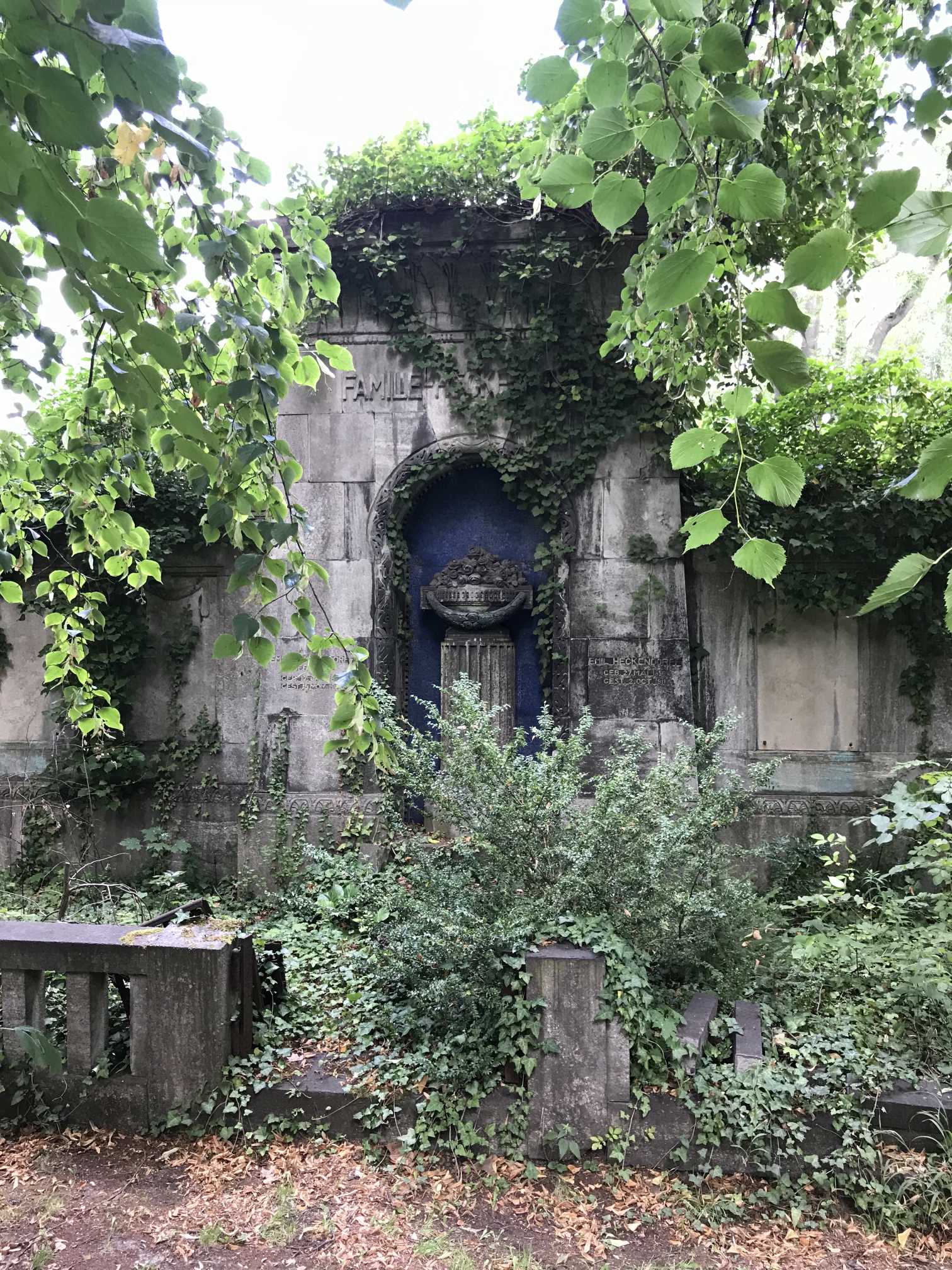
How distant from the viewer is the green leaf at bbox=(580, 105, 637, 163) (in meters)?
1.28

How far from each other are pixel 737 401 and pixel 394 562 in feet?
20.2

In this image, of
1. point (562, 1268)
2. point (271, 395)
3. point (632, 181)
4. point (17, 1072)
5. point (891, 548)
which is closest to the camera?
point (632, 181)

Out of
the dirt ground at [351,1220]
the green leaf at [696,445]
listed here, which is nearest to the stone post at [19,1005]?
the dirt ground at [351,1220]

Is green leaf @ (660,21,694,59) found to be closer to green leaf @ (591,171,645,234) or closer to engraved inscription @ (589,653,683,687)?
green leaf @ (591,171,645,234)

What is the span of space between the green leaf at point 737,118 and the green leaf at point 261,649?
1495 mm

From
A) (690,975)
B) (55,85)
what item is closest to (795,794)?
(690,975)

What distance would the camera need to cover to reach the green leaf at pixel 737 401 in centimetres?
150

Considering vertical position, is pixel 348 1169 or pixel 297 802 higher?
pixel 297 802

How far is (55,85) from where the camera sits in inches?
41.5

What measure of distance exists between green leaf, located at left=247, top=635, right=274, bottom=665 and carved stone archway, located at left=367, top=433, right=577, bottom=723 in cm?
510

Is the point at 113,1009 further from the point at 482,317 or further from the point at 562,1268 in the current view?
the point at 482,317

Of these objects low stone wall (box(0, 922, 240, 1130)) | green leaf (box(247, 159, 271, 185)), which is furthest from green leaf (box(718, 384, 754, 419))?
low stone wall (box(0, 922, 240, 1130))

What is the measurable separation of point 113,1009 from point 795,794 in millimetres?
5806

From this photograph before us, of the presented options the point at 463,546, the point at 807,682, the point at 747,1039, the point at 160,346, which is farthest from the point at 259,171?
the point at 807,682
